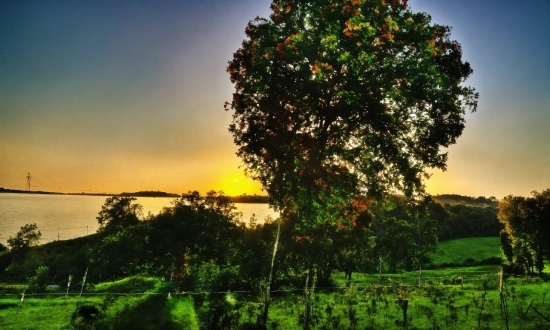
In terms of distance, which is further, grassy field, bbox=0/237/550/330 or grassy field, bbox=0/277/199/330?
grassy field, bbox=0/237/550/330

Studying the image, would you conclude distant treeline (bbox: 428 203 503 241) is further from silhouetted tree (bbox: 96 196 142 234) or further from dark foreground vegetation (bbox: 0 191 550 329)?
silhouetted tree (bbox: 96 196 142 234)

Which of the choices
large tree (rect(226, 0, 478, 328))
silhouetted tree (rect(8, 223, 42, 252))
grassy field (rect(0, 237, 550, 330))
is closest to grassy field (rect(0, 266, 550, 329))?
grassy field (rect(0, 237, 550, 330))

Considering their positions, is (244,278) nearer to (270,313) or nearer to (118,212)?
(270,313)

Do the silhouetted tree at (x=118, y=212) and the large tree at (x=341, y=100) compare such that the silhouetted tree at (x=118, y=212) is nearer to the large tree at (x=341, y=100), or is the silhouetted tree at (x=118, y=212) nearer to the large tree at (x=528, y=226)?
the large tree at (x=341, y=100)

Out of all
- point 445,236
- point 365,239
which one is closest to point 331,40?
point 365,239

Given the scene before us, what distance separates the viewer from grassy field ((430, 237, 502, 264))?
258 feet

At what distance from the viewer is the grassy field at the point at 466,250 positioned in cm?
7875

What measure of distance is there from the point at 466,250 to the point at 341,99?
310ft

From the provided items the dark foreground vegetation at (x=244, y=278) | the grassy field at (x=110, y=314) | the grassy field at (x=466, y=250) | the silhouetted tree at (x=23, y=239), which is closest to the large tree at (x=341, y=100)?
the dark foreground vegetation at (x=244, y=278)

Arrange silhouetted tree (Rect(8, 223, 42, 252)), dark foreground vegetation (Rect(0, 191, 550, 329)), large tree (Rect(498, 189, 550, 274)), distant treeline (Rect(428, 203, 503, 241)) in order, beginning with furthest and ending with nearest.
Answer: distant treeline (Rect(428, 203, 503, 241))
silhouetted tree (Rect(8, 223, 42, 252))
large tree (Rect(498, 189, 550, 274))
dark foreground vegetation (Rect(0, 191, 550, 329))

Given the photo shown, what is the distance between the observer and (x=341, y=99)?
13.8 m

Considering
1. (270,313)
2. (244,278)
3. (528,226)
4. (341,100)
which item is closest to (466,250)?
(528,226)

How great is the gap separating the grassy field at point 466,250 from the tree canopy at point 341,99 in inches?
2984

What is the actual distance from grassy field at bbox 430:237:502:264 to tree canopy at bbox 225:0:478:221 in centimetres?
7580
